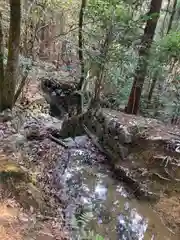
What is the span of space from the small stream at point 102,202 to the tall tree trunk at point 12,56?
216cm

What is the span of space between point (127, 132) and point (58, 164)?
5.86ft

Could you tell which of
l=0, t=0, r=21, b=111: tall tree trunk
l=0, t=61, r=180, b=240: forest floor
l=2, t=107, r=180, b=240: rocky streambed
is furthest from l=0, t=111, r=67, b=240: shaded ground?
l=0, t=0, r=21, b=111: tall tree trunk

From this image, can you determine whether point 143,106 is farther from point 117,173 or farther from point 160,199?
point 160,199

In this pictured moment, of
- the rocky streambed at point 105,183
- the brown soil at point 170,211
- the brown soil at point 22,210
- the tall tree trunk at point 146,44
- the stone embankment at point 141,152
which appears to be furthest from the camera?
the tall tree trunk at point 146,44

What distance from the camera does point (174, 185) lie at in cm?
614

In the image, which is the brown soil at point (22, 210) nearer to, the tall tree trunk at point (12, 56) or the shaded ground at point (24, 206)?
the shaded ground at point (24, 206)

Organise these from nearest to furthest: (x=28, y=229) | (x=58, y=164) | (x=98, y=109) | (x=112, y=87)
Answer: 1. (x=28, y=229)
2. (x=58, y=164)
3. (x=98, y=109)
4. (x=112, y=87)

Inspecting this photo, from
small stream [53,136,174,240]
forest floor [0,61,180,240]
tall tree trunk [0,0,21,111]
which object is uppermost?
tall tree trunk [0,0,21,111]

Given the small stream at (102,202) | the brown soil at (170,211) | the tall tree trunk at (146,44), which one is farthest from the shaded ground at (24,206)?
the tall tree trunk at (146,44)

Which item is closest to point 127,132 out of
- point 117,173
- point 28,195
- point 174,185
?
point 117,173

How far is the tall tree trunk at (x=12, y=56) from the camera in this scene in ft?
23.0

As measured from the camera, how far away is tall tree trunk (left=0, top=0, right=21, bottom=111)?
7008 mm

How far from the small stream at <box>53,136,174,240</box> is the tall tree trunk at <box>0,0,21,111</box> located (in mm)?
2155

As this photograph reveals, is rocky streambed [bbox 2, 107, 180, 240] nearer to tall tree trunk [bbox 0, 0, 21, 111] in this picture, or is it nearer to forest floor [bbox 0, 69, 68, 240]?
forest floor [bbox 0, 69, 68, 240]
